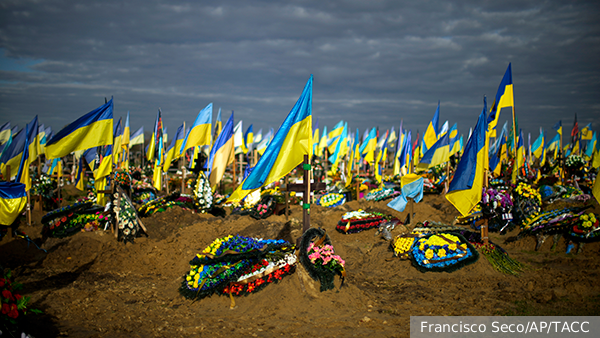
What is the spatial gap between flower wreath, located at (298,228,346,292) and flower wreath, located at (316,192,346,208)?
11.6 metres

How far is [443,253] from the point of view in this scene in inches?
356

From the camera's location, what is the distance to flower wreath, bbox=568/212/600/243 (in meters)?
10.2

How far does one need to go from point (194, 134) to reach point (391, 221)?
829 centimetres

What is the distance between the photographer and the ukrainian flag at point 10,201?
8.48 metres

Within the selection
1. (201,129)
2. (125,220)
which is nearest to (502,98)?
(201,129)

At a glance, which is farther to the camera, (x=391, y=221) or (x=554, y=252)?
(x=391, y=221)

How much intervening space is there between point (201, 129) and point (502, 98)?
10617 millimetres

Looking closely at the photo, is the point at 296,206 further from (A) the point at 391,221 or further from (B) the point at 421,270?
(B) the point at 421,270

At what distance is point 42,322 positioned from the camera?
6105 millimetres

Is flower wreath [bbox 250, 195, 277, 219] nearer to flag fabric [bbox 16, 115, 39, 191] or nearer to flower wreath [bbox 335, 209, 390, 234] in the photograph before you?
flower wreath [bbox 335, 209, 390, 234]

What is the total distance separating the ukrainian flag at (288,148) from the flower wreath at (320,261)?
1.67 m

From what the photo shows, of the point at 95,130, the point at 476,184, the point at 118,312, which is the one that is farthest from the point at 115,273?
the point at 476,184

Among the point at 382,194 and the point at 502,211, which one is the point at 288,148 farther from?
the point at 382,194

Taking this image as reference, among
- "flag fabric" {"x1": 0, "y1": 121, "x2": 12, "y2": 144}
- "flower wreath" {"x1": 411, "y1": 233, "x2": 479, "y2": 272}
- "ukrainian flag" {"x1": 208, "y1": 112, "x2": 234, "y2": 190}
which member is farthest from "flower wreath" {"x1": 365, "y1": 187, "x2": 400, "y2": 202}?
"flag fabric" {"x1": 0, "y1": 121, "x2": 12, "y2": 144}
